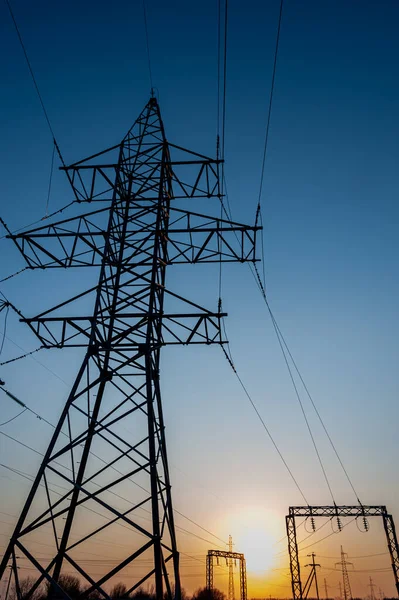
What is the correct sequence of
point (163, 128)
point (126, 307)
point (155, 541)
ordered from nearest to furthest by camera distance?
point (155, 541) < point (126, 307) < point (163, 128)

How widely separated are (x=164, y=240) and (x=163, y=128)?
4228 millimetres

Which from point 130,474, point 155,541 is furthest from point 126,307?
point 155,541

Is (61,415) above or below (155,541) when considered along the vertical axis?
above

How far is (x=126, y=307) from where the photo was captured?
1061 centimetres

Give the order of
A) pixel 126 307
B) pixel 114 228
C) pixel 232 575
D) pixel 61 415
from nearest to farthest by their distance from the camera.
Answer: pixel 61 415 → pixel 126 307 → pixel 114 228 → pixel 232 575

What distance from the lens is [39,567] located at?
757 cm

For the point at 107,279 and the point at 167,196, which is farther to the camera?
the point at 167,196

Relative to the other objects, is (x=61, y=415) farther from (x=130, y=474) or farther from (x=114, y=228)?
(x=114, y=228)

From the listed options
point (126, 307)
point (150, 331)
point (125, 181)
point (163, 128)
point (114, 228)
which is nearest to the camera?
point (150, 331)

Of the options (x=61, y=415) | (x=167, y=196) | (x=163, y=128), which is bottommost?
(x=61, y=415)

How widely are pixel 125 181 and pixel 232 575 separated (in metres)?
50.4

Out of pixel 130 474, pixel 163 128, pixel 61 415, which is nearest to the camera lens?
pixel 130 474

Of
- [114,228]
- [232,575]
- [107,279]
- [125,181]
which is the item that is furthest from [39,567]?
[232,575]

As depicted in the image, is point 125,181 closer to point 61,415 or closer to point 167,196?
point 167,196
